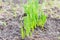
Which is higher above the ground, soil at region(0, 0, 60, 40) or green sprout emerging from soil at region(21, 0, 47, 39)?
green sprout emerging from soil at region(21, 0, 47, 39)

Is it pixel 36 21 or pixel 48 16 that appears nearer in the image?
pixel 36 21

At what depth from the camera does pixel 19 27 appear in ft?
8.61

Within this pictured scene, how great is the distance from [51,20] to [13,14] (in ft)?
2.21

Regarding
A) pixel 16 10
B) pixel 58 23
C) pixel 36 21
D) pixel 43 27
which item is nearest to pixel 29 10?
pixel 36 21

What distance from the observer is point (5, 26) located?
267 cm

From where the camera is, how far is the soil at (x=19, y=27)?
240cm

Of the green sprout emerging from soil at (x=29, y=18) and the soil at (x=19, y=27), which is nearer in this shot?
the green sprout emerging from soil at (x=29, y=18)

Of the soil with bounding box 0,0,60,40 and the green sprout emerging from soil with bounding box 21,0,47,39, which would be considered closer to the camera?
the green sprout emerging from soil with bounding box 21,0,47,39

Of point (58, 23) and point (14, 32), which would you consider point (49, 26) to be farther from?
point (14, 32)

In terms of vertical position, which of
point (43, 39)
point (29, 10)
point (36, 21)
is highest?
point (29, 10)

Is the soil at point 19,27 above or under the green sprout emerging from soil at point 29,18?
under

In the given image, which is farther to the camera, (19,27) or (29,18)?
(19,27)

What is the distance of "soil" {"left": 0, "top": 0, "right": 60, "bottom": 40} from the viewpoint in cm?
240

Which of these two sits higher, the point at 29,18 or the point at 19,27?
the point at 29,18
